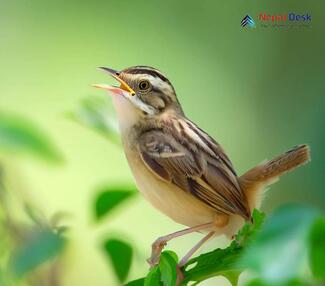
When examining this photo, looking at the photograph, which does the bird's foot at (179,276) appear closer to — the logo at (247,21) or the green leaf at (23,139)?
the green leaf at (23,139)

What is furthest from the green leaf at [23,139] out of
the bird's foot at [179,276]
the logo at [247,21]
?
the logo at [247,21]

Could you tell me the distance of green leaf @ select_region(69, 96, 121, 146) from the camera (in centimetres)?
95

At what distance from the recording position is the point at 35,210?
0.77 meters

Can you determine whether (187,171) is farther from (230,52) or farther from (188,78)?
(230,52)

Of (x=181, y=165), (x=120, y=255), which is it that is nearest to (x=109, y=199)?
(x=120, y=255)

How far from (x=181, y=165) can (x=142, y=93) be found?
0.25 metres

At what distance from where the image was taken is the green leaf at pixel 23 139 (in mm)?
504

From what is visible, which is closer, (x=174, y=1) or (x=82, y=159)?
(x=82, y=159)

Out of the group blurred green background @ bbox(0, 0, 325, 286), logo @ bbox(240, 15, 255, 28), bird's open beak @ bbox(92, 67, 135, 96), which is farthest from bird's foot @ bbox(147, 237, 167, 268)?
logo @ bbox(240, 15, 255, 28)

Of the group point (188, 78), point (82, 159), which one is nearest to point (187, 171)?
point (82, 159)

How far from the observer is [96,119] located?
99 cm

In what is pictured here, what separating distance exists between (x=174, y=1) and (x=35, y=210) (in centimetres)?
255

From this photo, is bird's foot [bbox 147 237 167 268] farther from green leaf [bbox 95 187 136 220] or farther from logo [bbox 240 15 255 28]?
logo [bbox 240 15 255 28]

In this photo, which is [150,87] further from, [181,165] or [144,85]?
[181,165]
